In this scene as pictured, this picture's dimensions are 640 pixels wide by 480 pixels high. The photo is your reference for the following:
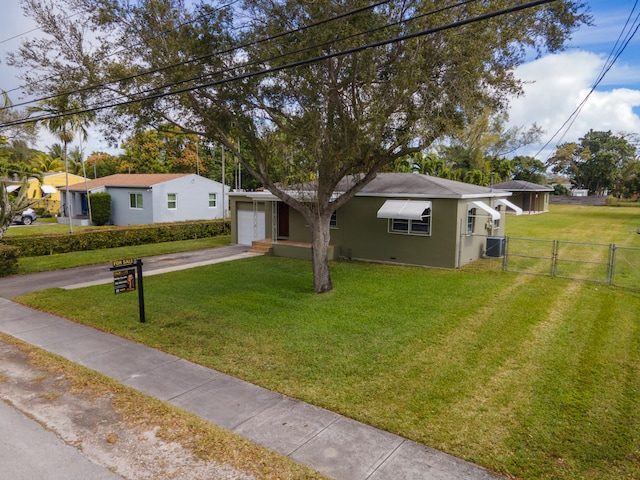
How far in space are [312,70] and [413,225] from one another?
25.5 ft

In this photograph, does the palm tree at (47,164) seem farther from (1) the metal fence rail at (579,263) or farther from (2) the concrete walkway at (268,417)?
(1) the metal fence rail at (579,263)

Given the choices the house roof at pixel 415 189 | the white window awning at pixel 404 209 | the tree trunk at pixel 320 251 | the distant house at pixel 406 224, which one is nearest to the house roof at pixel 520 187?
the distant house at pixel 406 224

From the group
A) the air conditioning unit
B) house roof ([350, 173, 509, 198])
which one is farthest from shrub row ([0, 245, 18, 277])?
the air conditioning unit

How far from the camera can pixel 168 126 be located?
1192 centimetres

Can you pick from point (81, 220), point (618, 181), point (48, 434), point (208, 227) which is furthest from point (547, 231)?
point (618, 181)

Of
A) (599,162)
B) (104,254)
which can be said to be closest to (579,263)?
(104,254)

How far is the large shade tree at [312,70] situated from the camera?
28.4 feet

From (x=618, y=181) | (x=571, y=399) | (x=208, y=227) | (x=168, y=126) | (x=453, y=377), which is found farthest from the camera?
(x=618, y=181)

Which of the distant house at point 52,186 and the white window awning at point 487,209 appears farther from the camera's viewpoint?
the distant house at point 52,186

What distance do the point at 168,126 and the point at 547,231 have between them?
22.8m

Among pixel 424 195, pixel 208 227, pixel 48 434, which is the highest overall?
pixel 424 195

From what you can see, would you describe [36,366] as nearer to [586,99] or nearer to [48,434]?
[48,434]

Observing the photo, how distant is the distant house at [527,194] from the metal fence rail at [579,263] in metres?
20.5

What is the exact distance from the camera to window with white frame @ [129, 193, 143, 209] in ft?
87.9
